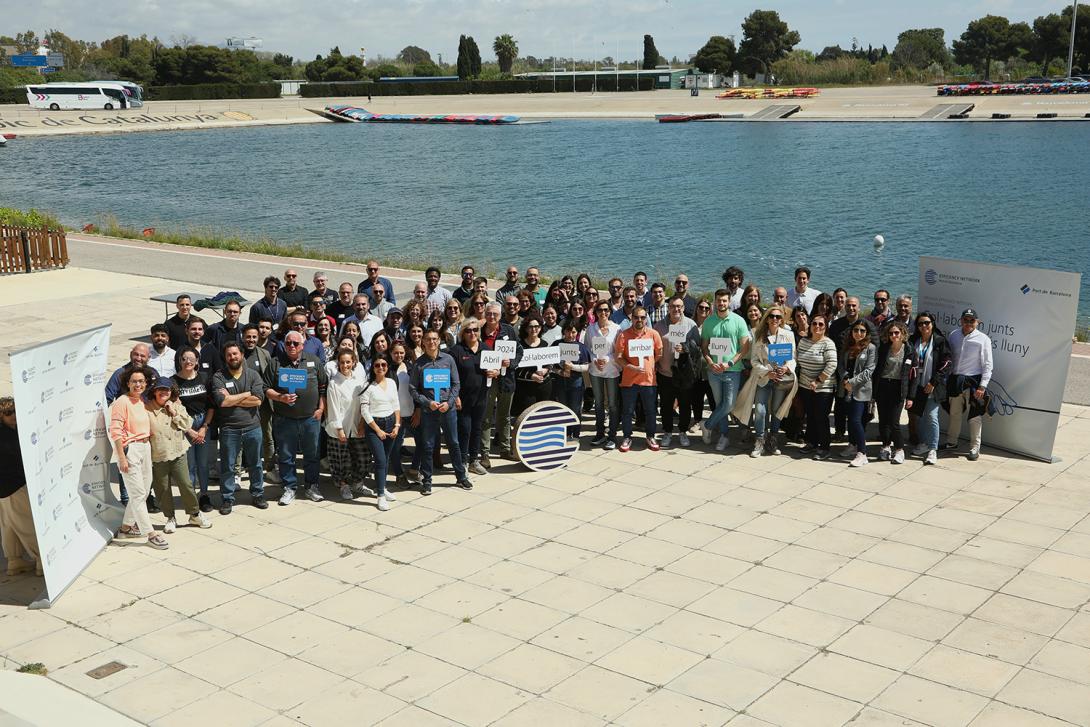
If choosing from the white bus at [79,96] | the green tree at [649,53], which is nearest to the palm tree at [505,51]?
the green tree at [649,53]

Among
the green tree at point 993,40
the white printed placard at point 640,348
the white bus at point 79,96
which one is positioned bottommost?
the white printed placard at point 640,348

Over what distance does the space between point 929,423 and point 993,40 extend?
5583 inches

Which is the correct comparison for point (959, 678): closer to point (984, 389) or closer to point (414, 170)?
point (984, 389)

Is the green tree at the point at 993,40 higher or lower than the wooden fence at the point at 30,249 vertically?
higher

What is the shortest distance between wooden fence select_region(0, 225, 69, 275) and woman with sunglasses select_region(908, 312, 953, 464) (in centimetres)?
2059

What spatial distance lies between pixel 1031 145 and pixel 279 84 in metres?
99.4

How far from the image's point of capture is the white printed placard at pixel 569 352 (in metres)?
11.7

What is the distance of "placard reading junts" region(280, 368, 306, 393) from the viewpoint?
10.2 meters

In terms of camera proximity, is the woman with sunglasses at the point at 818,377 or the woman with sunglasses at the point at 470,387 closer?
the woman with sunglasses at the point at 470,387

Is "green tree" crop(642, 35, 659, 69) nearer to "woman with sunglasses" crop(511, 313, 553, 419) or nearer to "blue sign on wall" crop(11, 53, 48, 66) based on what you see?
"blue sign on wall" crop(11, 53, 48, 66)

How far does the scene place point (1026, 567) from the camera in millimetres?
8984

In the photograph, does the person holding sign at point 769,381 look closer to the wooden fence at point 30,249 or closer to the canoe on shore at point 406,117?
the wooden fence at point 30,249

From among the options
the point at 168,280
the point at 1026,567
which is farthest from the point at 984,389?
the point at 168,280

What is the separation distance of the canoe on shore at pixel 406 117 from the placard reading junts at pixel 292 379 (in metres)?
103
